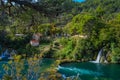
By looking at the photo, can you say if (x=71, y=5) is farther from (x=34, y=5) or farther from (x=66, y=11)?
(x=34, y=5)

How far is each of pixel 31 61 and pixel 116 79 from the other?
59.2 feet

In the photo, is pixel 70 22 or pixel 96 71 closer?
pixel 96 71

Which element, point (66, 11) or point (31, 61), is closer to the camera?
point (66, 11)

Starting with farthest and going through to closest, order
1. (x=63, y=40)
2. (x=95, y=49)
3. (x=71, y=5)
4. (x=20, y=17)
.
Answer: (x=63, y=40) < (x=95, y=49) < (x=20, y=17) < (x=71, y=5)

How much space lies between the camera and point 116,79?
81.0 feet

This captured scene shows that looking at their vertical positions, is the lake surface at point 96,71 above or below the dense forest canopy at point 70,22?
below

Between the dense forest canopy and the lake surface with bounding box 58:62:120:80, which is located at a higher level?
the dense forest canopy

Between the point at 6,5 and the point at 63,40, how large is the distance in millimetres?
36455

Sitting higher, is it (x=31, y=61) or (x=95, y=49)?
(x=31, y=61)

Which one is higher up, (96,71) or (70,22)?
(70,22)

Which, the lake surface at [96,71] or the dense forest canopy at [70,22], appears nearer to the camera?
the dense forest canopy at [70,22]

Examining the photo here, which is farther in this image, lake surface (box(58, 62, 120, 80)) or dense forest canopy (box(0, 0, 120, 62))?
lake surface (box(58, 62, 120, 80))

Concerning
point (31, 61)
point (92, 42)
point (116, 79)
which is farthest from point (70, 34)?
point (31, 61)

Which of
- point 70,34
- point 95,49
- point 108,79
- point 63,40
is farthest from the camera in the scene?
point 70,34
